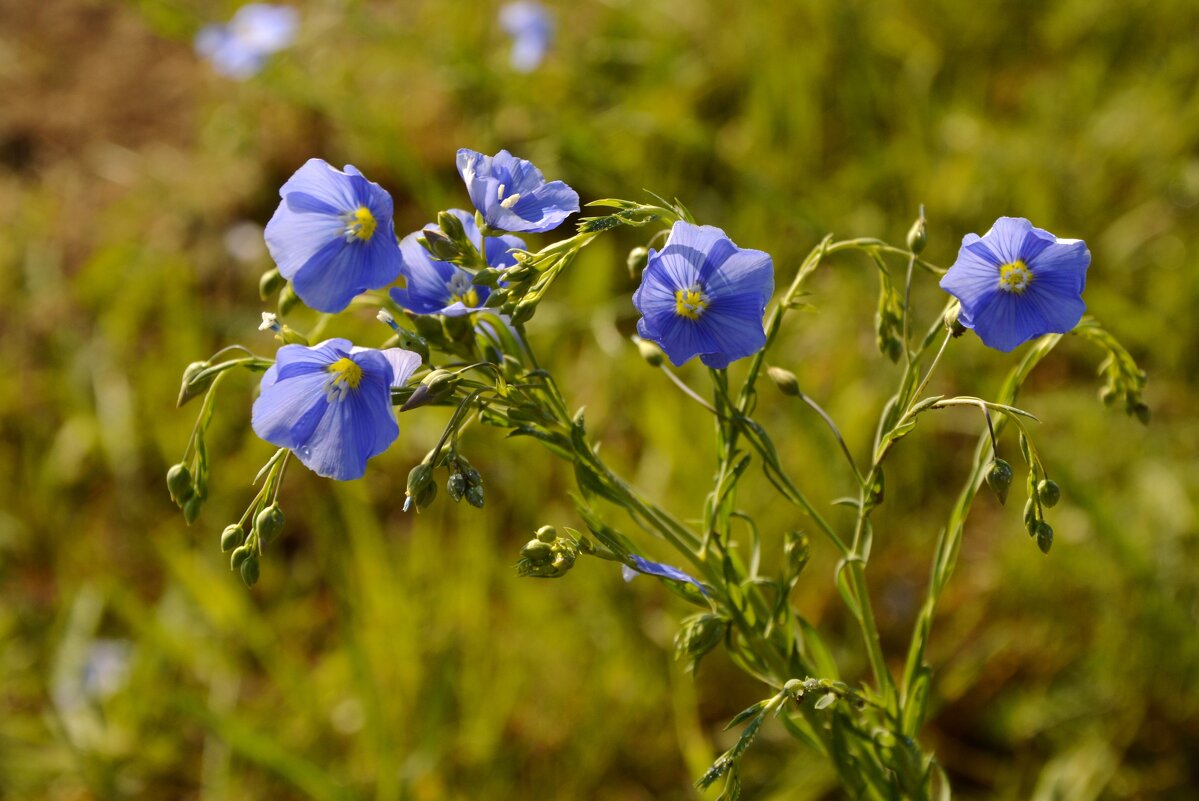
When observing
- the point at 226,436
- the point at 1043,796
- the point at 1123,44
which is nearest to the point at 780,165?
the point at 1123,44

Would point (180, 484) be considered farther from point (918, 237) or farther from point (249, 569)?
point (918, 237)

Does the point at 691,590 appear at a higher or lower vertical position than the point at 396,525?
higher

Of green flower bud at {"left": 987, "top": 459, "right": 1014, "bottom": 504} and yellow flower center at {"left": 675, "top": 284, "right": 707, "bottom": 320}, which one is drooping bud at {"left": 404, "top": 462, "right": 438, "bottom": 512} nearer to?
yellow flower center at {"left": 675, "top": 284, "right": 707, "bottom": 320}

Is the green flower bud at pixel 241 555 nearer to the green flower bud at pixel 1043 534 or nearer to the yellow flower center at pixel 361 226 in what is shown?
the yellow flower center at pixel 361 226

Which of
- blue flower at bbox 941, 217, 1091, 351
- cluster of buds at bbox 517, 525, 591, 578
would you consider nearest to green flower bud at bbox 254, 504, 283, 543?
cluster of buds at bbox 517, 525, 591, 578

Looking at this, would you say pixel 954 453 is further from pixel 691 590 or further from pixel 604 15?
pixel 604 15

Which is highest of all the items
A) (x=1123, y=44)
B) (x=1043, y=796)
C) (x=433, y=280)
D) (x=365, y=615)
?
(x=433, y=280)
